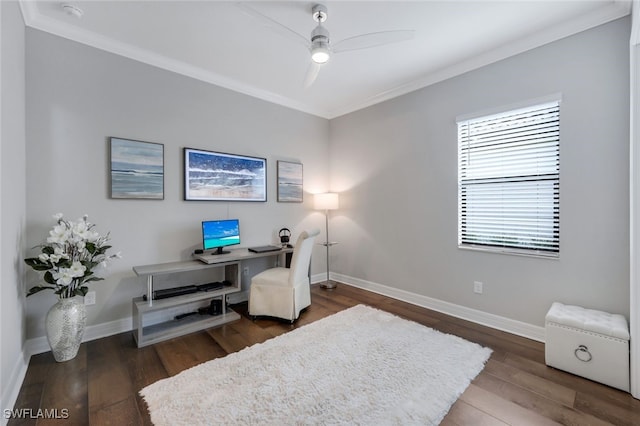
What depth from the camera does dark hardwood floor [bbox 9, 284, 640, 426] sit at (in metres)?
1.64

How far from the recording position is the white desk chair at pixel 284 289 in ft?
9.66

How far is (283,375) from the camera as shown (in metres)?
2.02

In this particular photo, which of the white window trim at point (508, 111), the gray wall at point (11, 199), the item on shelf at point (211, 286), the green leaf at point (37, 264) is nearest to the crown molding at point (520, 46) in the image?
the white window trim at point (508, 111)

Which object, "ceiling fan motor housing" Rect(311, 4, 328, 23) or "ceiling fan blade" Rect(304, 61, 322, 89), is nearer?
"ceiling fan motor housing" Rect(311, 4, 328, 23)

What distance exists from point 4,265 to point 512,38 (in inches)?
171

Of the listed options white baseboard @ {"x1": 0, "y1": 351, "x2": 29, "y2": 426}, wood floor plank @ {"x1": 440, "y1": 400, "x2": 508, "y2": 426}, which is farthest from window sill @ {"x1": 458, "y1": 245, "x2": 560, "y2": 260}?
white baseboard @ {"x1": 0, "y1": 351, "x2": 29, "y2": 426}

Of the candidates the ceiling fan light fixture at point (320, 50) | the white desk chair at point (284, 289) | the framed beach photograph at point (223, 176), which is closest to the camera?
the ceiling fan light fixture at point (320, 50)

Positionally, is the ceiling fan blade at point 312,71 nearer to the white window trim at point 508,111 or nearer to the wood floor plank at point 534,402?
the white window trim at point 508,111

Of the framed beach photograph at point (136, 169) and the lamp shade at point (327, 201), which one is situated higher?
the framed beach photograph at point (136, 169)

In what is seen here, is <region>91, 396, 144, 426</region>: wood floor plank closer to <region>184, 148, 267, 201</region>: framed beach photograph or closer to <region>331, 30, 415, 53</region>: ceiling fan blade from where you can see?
<region>184, 148, 267, 201</region>: framed beach photograph

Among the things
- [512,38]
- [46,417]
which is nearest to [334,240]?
[512,38]

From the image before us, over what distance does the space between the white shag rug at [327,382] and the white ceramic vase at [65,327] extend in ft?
2.91

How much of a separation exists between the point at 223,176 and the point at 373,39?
2.24 m

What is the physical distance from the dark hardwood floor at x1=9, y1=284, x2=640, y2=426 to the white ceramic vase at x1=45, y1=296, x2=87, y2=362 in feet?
0.30
